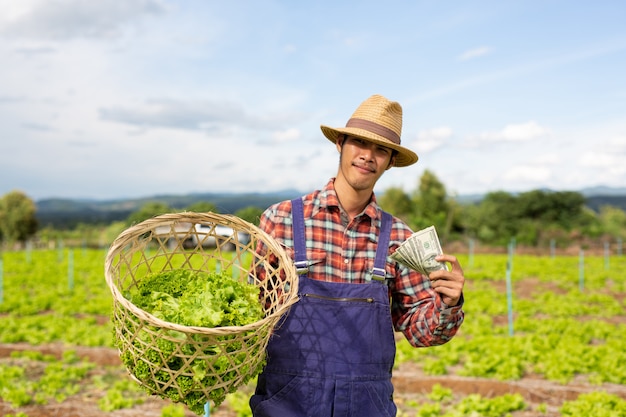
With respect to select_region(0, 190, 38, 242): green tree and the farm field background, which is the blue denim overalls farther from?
select_region(0, 190, 38, 242): green tree

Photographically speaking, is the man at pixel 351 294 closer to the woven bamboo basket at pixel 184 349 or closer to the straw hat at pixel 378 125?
the straw hat at pixel 378 125

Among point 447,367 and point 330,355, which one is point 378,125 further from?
point 447,367

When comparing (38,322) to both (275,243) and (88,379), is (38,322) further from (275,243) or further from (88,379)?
(275,243)

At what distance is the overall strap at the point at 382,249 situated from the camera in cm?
282

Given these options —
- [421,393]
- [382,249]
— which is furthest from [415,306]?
[421,393]

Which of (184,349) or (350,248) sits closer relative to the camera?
(184,349)

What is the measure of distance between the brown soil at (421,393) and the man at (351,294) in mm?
3655

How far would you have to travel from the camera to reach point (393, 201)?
5675 centimetres

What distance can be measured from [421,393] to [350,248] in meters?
4.73

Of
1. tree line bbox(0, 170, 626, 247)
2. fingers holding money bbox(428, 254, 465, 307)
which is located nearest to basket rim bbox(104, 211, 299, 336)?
fingers holding money bbox(428, 254, 465, 307)

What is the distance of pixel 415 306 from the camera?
118 inches

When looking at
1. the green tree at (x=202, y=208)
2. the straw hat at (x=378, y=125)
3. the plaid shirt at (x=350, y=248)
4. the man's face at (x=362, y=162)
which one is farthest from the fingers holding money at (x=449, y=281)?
the green tree at (x=202, y=208)

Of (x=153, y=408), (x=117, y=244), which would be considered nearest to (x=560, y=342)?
(x=153, y=408)

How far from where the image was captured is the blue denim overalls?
2602 millimetres
